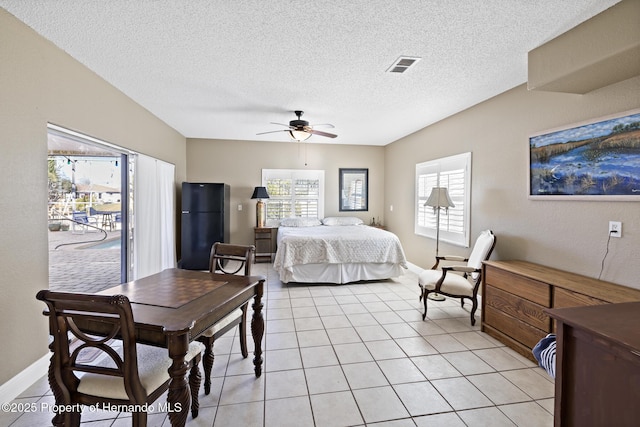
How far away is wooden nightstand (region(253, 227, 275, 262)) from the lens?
6239 mm

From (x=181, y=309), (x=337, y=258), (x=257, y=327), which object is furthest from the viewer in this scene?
(x=337, y=258)

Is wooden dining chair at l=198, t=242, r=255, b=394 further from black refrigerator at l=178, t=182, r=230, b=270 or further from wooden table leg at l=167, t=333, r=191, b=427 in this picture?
black refrigerator at l=178, t=182, r=230, b=270

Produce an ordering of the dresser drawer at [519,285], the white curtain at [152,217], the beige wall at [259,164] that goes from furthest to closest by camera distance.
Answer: the beige wall at [259,164]
the white curtain at [152,217]
the dresser drawer at [519,285]

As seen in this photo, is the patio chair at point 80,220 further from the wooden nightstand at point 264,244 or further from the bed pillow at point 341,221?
the bed pillow at point 341,221

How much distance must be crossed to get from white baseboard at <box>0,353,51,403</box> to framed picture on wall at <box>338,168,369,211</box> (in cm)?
554

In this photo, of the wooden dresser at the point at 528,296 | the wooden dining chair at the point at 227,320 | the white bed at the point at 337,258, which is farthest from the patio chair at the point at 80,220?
the wooden dresser at the point at 528,296

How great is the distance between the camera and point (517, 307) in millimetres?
2643

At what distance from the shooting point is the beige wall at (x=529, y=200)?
2.27m

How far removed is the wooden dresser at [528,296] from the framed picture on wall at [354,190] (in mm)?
4087

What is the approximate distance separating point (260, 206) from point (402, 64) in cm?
431

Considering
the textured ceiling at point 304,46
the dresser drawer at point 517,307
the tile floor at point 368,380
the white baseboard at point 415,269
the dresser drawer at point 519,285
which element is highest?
the textured ceiling at point 304,46

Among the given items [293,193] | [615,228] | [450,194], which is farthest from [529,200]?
[293,193]

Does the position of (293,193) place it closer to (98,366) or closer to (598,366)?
(98,366)

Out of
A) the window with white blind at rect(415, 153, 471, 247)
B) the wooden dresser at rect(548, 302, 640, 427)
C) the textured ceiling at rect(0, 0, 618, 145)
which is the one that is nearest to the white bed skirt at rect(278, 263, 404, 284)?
the window with white blind at rect(415, 153, 471, 247)
